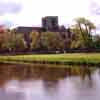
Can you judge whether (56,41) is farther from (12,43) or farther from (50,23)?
(50,23)

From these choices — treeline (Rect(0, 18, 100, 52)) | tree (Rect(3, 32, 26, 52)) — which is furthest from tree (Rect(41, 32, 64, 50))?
tree (Rect(3, 32, 26, 52))

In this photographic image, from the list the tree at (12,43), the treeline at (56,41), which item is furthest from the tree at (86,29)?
the tree at (12,43)

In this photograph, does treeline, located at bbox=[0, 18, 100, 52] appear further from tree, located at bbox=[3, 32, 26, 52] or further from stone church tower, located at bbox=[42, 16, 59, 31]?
stone church tower, located at bbox=[42, 16, 59, 31]

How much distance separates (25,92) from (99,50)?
33.7 metres

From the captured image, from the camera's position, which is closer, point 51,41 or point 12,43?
point 12,43

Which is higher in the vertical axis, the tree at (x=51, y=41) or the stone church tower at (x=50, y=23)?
the stone church tower at (x=50, y=23)

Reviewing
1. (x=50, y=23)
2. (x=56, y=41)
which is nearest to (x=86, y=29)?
(x=56, y=41)

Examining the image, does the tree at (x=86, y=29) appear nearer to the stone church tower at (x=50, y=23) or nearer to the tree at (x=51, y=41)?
the tree at (x=51, y=41)

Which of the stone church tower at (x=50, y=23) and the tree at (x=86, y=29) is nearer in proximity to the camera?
the tree at (x=86, y=29)

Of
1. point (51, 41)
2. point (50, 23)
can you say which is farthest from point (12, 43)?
point (50, 23)

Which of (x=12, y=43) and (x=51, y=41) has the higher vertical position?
(x=51, y=41)

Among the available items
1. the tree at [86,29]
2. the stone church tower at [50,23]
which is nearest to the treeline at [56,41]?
the tree at [86,29]

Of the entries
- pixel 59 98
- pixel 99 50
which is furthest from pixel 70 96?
pixel 99 50

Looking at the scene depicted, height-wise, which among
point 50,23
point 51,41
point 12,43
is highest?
point 50,23
